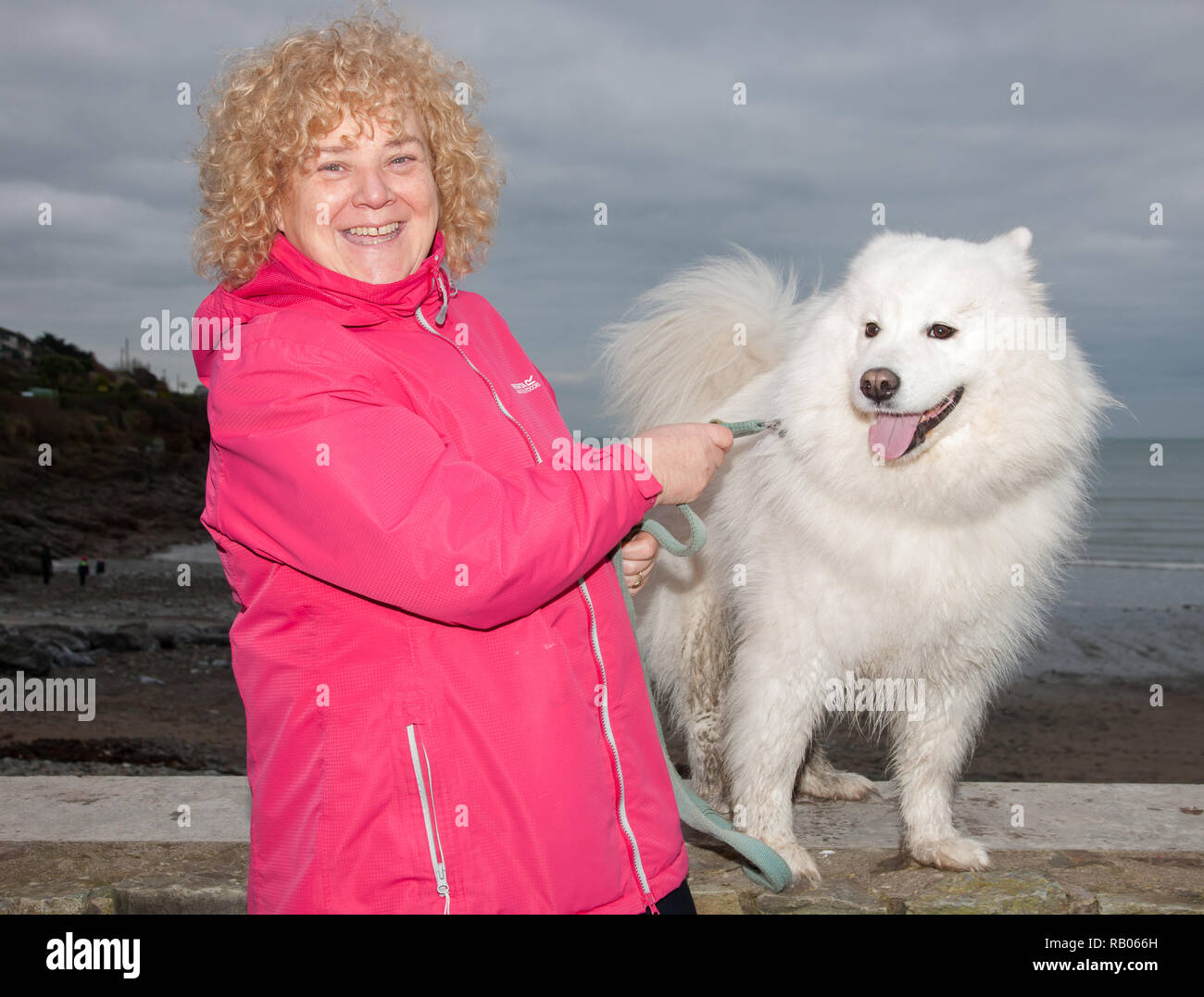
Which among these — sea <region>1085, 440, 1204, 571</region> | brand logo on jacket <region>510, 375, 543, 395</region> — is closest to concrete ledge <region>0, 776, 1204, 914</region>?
brand logo on jacket <region>510, 375, 543, 395</region>

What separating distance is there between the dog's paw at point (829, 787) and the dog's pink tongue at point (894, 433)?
1.52m

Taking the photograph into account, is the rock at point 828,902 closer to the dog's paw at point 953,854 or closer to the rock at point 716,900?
the rock at point 716,900

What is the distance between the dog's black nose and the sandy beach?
1.57 meters

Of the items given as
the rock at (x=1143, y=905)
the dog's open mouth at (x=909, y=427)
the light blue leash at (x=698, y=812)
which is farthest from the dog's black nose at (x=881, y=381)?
the rock at (x=1143, y=905)

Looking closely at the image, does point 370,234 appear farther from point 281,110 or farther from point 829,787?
point 829,787

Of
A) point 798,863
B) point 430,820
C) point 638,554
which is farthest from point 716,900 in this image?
point 430,820

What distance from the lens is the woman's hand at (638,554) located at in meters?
1.81

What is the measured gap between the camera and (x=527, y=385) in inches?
66.5

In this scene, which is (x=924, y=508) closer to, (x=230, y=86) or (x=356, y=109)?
(x=356, y=109)

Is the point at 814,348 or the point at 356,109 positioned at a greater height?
the point at 356,109

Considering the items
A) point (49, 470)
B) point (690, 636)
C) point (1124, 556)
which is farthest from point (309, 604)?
point (49, 470)

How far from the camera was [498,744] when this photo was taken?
51.6 inches

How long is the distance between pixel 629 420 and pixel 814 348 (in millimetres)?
1188

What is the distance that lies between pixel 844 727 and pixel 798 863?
384 cm
